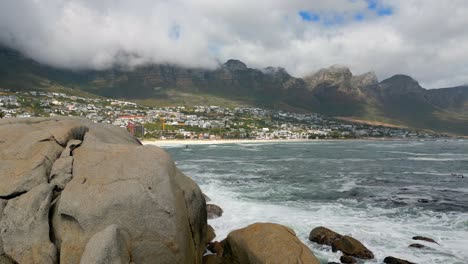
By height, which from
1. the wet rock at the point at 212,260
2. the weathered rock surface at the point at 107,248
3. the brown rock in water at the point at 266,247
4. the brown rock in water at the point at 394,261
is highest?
the weathered rock surface at the point at 107,248

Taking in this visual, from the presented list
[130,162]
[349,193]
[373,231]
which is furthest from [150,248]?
[349,193]

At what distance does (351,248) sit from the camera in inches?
784

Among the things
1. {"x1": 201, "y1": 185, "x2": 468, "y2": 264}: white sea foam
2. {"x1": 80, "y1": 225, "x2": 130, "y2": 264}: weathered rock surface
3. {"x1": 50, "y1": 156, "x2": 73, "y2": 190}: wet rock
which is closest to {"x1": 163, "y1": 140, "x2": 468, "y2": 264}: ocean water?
{"x1": 201, "y1": 185, "x2": 468, "y2": 264}: white sea foam

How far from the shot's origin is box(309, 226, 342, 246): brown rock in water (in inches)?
839

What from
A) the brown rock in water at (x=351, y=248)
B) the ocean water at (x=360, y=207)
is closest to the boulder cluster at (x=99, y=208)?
the brown rock in water at (x=351, y=248)

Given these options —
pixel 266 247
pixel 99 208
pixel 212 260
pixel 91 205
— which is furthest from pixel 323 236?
pixel 91 205

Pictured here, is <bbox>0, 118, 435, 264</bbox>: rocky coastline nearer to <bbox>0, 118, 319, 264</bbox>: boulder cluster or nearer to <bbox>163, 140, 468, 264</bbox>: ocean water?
<bbox>0, 118, 319, 264</bbox>: boulder cluster

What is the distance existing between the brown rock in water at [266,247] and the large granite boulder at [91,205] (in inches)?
72.8

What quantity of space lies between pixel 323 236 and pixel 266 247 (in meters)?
10.2

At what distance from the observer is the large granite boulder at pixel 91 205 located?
988 cm

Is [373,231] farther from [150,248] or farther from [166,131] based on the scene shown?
[166,131]

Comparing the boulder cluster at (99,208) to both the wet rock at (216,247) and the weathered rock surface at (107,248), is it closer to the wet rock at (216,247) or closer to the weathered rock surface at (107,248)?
the weathered rock surface at (107,248)

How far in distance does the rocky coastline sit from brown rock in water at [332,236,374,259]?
8220 millimetres

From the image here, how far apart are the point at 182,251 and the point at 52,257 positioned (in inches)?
144
